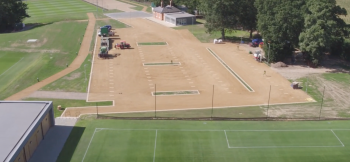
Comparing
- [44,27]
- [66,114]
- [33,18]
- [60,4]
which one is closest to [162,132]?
[66,114]

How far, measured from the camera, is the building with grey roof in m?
32.5

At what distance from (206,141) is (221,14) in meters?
44.7

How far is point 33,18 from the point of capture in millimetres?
108375

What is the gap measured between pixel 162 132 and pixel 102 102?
39.6 feet

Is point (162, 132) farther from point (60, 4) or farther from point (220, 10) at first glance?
point (60, 4)

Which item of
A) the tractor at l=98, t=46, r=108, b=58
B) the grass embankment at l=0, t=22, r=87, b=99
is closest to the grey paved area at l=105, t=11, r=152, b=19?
the grass embankment at l=0, t=22, r=87, b=99

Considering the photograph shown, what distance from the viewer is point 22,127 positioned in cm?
3581

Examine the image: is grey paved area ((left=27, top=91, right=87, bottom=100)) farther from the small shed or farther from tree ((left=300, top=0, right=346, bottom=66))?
the small shed

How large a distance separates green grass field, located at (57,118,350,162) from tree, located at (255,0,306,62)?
76.0ft

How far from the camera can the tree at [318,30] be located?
200 ft

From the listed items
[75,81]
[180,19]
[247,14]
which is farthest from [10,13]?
[247,14]

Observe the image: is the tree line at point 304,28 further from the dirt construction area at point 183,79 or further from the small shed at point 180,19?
the small shed at point 180,19

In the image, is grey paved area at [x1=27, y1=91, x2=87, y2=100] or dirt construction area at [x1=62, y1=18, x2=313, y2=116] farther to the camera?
grey paved area at [x1=27, y1=91, x2=87, y2=100]

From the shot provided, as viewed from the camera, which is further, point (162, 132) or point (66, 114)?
point (66, 114)
